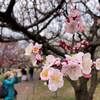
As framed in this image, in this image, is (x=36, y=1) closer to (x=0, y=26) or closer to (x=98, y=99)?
(x=0, y=26)

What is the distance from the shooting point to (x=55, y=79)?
232 cm

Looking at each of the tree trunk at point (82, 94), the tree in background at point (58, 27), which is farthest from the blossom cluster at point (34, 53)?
the tree trunk at point (82, 94)

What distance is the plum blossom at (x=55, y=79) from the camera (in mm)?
2307

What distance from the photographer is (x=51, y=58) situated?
240 centimetres

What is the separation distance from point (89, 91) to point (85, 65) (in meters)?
4.71

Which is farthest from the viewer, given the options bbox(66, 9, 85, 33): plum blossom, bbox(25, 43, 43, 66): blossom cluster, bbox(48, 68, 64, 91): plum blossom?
bbox(66, 9, 85, 33): plum blossom

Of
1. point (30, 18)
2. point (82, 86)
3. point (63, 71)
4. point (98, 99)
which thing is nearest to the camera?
point (63, 71)

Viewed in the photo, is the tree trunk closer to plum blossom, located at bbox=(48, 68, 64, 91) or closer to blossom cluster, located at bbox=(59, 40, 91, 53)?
blossom cluster, located at bbox=(59, 40, 91, 53)

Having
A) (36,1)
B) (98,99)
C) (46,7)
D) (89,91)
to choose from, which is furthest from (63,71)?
(98,99)

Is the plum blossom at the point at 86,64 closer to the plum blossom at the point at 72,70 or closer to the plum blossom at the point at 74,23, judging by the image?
the plum blossom at the point at 72,70

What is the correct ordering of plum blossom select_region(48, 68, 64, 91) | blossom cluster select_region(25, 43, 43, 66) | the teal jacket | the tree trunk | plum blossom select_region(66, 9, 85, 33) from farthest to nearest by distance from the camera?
the teal jacket
the tree trunk
plum blossom select_region(66, 9, 85, 33)
blossom cluster select_region(25, 43, 43, 66)
plum blossom select_region(48, 68, 64, 91)

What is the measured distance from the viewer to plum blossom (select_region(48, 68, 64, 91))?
Result: 90.8 inches

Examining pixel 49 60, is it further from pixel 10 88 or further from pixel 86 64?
pixel 10 88

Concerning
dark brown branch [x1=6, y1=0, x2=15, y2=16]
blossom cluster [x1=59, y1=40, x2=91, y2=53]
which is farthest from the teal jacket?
dark brown branch [x1=6, y1=0, x2=15, y2=16]
